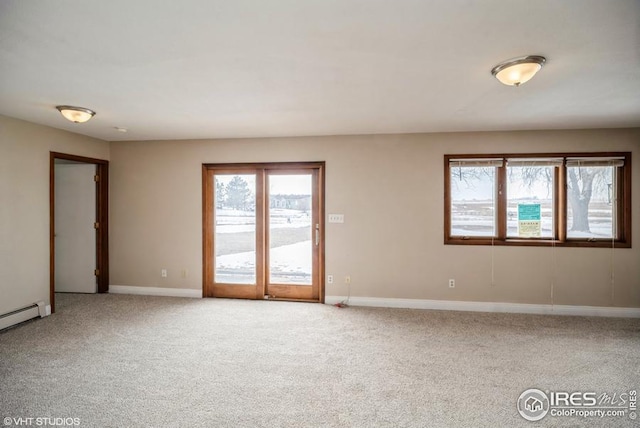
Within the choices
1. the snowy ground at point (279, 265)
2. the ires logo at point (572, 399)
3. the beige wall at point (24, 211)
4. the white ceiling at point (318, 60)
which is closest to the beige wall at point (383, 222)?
the snowy ground at point (279, 265)

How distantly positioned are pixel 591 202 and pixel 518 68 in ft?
10.5

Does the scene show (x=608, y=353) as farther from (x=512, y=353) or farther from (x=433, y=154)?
(x=433, y=154)

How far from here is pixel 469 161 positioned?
4.72 metres

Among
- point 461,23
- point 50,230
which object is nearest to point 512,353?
point 461,23

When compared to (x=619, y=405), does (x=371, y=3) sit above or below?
above

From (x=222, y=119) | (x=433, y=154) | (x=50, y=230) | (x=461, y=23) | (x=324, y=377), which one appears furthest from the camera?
(x=433, y=154)

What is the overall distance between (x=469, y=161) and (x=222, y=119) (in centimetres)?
338

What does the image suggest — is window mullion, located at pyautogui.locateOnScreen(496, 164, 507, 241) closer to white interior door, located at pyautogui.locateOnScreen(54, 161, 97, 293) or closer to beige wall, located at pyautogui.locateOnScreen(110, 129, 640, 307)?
beige wall, located at pyautogui.locateOnScreen(110, 129, 640, 307)

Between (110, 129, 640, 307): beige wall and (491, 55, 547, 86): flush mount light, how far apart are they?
88.4 inches

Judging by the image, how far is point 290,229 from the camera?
5.13 meters

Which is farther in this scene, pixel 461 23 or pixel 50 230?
pixel 50 230

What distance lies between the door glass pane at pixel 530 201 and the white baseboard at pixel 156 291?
4807mm

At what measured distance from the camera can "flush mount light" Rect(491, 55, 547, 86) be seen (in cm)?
240

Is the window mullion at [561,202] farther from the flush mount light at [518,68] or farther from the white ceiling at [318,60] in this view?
the flush mount light at [518,68]
